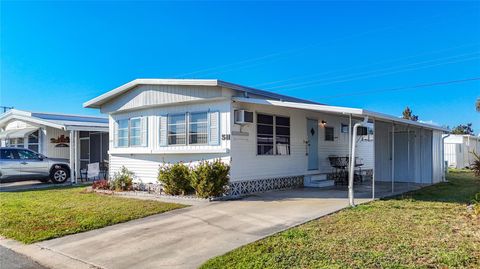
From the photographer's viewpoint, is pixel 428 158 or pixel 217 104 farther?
pixel 428 158

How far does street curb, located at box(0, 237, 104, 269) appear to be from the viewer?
4805 millimetres

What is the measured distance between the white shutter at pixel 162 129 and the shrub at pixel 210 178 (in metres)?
2.28

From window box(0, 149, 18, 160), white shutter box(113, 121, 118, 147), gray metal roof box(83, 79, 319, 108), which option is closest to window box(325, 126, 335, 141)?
gray metal roof box(83, 79, 319, 108)

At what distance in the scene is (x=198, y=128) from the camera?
10766 millimetres

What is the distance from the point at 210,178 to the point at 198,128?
1857mm

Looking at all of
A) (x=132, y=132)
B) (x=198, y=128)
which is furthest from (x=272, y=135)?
(x=132, y=132)

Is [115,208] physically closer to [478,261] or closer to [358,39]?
[478,261]

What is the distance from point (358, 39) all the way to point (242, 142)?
1605cm

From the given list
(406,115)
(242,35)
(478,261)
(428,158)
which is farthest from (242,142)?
(406,115)

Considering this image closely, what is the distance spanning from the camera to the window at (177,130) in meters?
11.1

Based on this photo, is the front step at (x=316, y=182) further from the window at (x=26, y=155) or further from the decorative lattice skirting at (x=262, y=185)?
the window at (x=26, y=155)

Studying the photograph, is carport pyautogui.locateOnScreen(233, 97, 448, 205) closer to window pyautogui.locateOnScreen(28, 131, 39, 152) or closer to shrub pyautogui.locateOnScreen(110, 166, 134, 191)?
shrub pyautogui.locateOnScreen(110, 166, 134, 191)

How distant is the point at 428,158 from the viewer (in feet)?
46.8

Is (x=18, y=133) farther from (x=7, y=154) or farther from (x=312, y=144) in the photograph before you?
(x=312, y=144)
